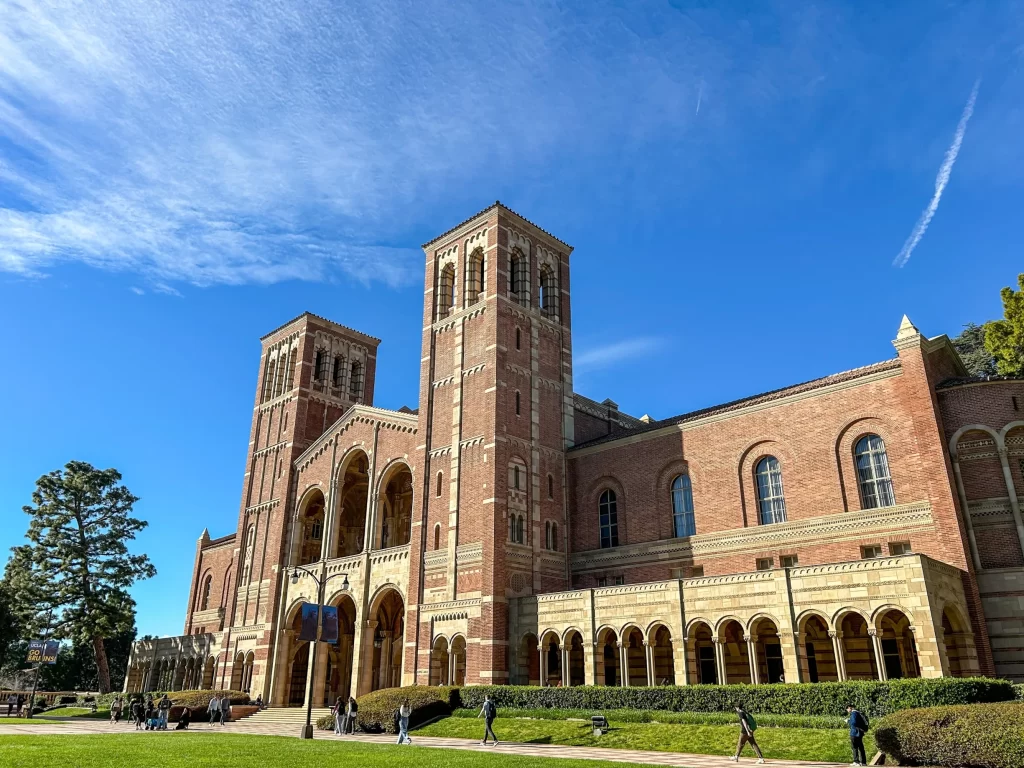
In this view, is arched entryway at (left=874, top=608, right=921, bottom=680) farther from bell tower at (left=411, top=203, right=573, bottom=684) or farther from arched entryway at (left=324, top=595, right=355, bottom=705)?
arched entryway at (left=324, top=595, right=355, bottom=705)

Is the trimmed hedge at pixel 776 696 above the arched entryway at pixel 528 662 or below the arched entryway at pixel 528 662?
below

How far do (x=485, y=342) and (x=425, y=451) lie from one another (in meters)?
6.69

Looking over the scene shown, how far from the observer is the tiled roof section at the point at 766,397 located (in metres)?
33.0

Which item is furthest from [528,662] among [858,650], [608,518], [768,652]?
[858,650]

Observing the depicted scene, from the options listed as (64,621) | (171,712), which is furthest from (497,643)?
(64,621)

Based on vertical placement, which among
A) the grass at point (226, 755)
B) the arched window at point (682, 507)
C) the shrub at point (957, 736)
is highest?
the arched window at point (682, 507)

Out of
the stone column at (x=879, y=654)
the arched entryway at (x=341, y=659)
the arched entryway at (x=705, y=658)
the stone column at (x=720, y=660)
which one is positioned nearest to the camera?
the stone column at (x=879, y=654)

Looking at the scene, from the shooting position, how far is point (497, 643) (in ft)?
115

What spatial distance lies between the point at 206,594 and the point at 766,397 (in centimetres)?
4632

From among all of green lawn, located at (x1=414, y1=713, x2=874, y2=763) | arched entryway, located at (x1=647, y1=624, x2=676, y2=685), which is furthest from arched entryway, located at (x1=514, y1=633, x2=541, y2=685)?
arched entryway, located at (x1=647, y1=624, x2=676, y2=685)

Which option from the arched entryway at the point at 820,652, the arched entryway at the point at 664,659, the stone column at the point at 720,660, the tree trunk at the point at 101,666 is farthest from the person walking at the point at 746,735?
the tree trunk at the point at 101,666

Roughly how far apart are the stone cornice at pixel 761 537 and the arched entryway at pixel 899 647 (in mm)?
3764

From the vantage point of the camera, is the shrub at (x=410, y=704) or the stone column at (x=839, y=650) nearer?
the stone column at (x=839, y=650)

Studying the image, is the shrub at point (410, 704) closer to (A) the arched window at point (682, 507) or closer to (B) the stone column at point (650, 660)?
(B) the stone column at point (650, 660)
